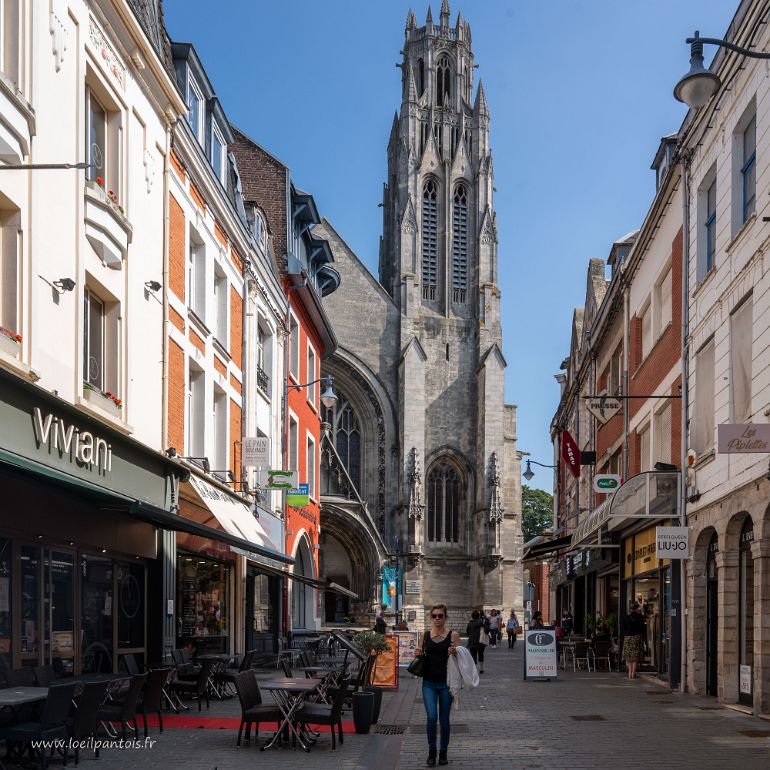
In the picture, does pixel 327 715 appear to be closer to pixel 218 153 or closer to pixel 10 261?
pixel 10 261

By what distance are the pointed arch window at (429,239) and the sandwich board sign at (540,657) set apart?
39.6 meters

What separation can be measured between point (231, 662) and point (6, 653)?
695 centimetres

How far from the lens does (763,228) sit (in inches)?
577

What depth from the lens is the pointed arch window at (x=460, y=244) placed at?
61.9m

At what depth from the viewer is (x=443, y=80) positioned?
2628 inches

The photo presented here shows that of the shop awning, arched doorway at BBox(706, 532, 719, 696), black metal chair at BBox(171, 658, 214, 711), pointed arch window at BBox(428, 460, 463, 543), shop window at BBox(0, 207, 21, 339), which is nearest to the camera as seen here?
shop window at BBox(0, 207, 21, 339)

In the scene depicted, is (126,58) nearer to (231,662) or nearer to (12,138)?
(12,138)

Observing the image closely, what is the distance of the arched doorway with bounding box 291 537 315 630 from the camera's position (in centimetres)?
3341

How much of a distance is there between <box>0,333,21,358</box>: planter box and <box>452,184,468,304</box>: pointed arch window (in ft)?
168

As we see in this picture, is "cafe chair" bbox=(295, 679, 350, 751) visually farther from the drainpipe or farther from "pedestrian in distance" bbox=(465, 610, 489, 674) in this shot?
"pedestrian in distance" bbox=(465, 610, 489, 674)

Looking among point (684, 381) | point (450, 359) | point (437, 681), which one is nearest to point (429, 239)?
point (450, 359)

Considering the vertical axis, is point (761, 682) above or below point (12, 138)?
below

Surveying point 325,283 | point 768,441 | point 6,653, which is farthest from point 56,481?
point 325,283

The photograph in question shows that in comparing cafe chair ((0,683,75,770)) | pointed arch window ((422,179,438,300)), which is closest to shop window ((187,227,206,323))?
cafe chair ((0,683,75,770))
